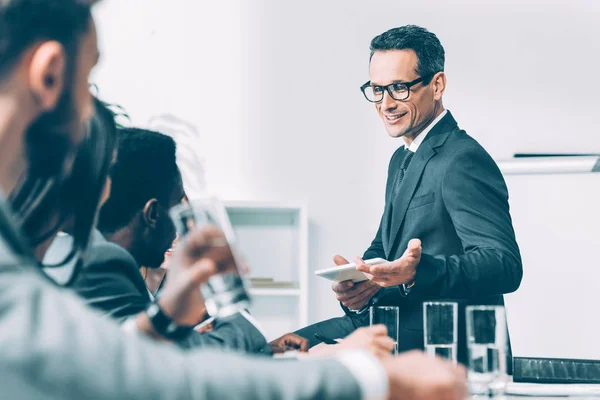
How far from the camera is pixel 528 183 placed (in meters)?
4.17

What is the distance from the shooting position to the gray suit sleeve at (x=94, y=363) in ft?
2.10

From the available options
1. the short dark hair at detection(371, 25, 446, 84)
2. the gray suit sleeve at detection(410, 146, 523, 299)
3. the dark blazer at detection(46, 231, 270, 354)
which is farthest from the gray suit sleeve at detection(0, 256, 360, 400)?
the short dark hair at detection(371, 25, 446, 84)

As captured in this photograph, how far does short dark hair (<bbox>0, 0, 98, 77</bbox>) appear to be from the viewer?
833 mm

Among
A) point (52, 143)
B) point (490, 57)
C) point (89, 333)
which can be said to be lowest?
point (89, 333)

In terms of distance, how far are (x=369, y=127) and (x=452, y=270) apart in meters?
2.19

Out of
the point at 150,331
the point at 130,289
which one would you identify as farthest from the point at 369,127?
the point at 150,331

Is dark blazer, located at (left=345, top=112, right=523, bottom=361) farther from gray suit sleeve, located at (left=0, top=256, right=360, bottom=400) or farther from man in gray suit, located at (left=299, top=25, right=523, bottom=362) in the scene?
gray suit sleeve, located at (left=0, top=256, right=360, bottom=400)

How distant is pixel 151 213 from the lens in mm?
2020

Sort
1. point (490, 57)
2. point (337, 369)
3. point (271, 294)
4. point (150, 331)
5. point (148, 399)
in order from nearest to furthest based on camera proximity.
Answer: point (148, 399)
point (337, 369)
point (150, 331)
point (271, 294)
point (490, 57)

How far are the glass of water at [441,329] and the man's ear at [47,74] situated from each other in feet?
3.25

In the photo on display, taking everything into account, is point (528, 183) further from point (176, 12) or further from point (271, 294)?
point (176, 12)

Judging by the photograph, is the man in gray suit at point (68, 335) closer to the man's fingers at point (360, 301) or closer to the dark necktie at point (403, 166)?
the man's fingers at point (360, 301)

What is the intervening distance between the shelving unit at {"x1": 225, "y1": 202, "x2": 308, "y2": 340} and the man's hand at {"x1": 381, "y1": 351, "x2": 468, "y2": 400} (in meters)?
3.28

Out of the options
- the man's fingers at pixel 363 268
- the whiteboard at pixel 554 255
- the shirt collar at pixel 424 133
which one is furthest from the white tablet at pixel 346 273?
the whiteboard at pixel 554 255
